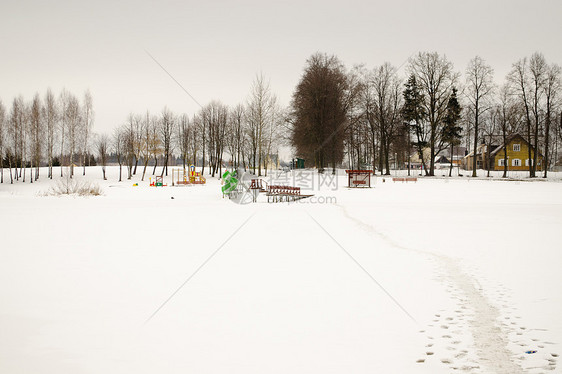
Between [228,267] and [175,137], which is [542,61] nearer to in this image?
[228,267]

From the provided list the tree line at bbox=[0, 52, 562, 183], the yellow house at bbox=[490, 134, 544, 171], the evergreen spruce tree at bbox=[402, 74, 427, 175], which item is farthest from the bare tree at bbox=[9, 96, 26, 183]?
the yellow house at bbox=[490, 134, 544, 171]

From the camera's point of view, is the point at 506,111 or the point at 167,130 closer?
the point at 506,111

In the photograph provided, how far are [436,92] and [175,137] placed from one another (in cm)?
4206

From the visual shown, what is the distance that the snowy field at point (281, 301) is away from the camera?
3.79 m

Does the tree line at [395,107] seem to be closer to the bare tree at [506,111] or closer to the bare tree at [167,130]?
the bare tree at [506,111]

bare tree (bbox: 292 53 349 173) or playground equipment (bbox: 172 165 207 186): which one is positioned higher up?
bare tree (bbox: 292 53 349 173)

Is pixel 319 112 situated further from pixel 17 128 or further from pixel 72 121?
pixel 17 128

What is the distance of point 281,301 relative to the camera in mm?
5344

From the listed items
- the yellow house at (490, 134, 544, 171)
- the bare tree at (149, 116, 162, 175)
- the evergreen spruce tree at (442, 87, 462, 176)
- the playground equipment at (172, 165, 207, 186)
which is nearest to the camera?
the playground equipment at (172, 165, 207, 186)

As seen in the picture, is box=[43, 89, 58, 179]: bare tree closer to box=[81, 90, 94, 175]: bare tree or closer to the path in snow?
box=[81, 90, 94, 175]: bare tree

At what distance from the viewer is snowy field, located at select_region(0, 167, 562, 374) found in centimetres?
379

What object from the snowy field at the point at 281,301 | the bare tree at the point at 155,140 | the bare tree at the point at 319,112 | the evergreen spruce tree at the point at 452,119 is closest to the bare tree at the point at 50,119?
the bare tree at the point at 155,140

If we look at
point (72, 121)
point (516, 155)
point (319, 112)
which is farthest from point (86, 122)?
point (516, 155)

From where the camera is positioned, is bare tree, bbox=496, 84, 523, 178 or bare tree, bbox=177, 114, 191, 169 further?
bare tree, bbox=177, 114, 191, 169
